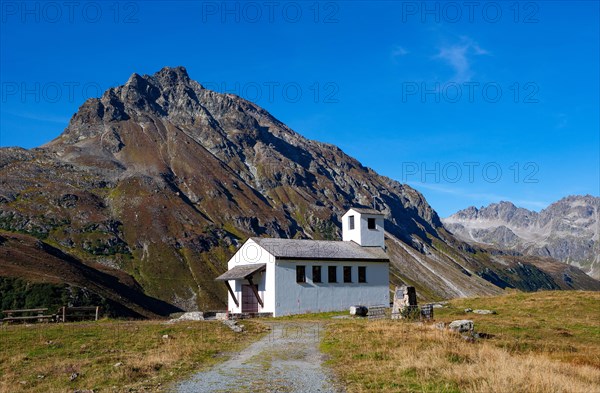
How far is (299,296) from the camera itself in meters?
50.1

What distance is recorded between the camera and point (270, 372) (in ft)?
60.9

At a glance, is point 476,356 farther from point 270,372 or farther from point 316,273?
point 316,273

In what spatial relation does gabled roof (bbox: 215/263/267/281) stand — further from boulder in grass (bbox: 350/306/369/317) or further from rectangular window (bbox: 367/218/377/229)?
rectangular window (bbox: 367/218/377/229)

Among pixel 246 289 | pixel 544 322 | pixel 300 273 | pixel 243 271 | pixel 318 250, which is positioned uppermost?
pixel 318 250

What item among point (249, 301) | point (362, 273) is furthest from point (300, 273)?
point (362, 273)

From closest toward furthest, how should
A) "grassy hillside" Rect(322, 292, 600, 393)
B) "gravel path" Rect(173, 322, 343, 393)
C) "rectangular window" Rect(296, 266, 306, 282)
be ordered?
1. "grassy hillside" Rect(322, 292, 600, 393)
2. "gravel path" Rect(173, 322, 343, 393)
3. "rectangular window" Rect(296, 266, 306, 282)

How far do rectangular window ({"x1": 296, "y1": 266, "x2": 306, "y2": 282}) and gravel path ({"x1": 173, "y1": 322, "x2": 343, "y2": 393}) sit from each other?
2341 cm

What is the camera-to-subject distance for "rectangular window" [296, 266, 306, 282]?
5056cm

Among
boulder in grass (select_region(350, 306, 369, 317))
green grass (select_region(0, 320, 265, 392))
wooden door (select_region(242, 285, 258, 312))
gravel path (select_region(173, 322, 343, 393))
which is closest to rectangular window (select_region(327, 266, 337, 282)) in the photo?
wooden door (select_region(242, 285, 258, 312))

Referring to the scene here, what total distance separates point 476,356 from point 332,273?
33.0m

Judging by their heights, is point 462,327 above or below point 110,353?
above

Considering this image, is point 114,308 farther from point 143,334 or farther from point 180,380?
A: point 180,380

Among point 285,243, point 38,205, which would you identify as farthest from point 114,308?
point 38,205

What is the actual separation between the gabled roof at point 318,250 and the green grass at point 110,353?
53.8ft
